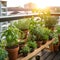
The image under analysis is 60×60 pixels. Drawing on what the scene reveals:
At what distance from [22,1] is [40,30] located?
3.64ft

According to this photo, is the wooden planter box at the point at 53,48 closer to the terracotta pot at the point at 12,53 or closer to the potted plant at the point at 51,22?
the potted plant at the point at 51,22

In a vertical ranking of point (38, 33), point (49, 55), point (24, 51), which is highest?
point (38, 33)

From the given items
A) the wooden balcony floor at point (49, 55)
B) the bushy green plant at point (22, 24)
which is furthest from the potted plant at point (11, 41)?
the wooden balcony floor at point (49, 55)

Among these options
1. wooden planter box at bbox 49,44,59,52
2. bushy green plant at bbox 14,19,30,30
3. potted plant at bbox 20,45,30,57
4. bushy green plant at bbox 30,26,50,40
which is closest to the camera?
potted plant at bbox 20,45,30,57

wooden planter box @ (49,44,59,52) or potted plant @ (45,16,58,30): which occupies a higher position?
potted plant @ (45,16,58,30)

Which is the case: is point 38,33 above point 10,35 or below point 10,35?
below

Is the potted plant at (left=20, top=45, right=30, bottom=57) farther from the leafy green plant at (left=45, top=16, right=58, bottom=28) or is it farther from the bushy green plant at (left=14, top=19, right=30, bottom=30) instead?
the leafy green plant at (left=45, top=16, right=58, bottom=28)

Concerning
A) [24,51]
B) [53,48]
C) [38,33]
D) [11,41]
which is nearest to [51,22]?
[53,48]

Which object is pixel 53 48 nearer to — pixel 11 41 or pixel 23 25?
pixel 23 25

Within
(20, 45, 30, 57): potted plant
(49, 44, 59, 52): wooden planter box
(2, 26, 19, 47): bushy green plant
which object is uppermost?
(2, 26, 19, 47): bushy green plant

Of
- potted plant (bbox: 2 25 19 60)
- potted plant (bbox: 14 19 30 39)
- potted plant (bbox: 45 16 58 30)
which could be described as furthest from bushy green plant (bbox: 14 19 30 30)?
potted plant (bbox: 45 16 58 30)

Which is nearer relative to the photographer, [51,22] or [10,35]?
[10,35]

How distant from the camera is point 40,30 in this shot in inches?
110

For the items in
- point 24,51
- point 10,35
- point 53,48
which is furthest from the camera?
point 53,48
